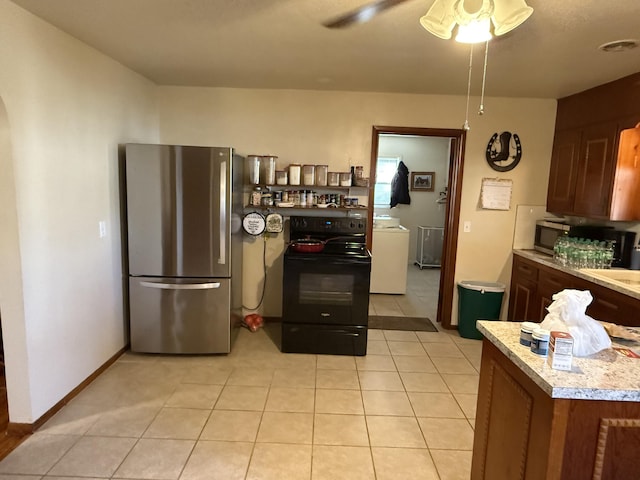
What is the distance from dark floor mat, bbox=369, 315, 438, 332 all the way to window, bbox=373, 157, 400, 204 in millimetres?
2922

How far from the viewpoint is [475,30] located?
1.62m

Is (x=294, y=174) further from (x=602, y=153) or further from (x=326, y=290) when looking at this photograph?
(x=602, y=153)

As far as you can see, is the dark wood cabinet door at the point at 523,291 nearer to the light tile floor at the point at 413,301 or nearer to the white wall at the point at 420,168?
the light tile floor at the point at 413,301

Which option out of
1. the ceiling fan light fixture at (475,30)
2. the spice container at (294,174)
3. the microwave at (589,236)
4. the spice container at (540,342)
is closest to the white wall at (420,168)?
the microwave at (589,236)

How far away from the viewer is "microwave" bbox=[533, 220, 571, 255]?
342 cm

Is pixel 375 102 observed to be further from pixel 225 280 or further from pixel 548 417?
pixel 548 417

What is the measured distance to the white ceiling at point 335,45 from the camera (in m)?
1.98

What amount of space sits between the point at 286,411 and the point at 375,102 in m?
2.75

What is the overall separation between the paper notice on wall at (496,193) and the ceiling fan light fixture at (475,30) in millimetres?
2363

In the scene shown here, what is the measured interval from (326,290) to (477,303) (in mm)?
1469

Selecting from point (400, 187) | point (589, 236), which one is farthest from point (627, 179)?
point (400, 187)

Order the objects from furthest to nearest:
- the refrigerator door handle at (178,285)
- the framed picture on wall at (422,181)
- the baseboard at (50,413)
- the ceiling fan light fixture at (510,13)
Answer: the framed picture on wall at (422,181), the refrigerator door handle at (178,285), the baseboard at (50,413), the ceiling fan light fixture at (510,13)

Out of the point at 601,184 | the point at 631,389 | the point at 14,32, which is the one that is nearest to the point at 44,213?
the point at 14,32

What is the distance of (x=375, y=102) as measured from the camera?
12.3ft
